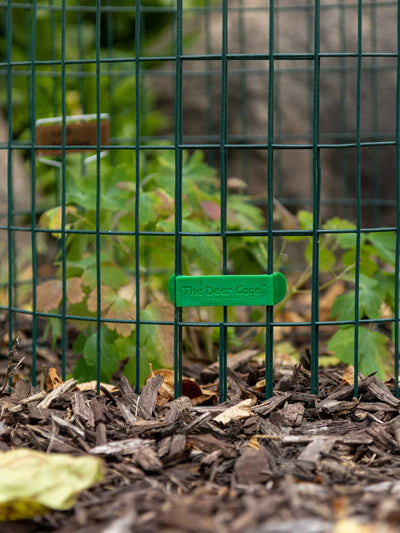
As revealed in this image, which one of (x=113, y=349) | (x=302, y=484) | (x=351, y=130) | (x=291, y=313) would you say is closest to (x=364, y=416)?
(x=302, y=484)

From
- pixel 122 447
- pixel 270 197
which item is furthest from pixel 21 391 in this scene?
pixel 270 197

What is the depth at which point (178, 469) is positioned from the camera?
1955mm

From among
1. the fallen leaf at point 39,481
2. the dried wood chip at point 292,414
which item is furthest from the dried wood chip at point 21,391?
the dried wood chip at point 292,414

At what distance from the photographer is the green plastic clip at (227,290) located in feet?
7.86

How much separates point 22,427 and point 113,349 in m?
0.52

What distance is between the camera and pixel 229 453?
2.03 m

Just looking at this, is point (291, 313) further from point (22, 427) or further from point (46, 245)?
point (22, 427)

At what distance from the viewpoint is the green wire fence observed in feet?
7.95

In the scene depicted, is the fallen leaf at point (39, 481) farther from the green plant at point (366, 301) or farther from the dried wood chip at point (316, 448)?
the green plant at point (366, 301)

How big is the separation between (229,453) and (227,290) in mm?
586

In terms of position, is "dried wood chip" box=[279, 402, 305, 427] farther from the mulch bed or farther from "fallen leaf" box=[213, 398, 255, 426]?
"fallen leaf" box=[213, 398, 255, 426]

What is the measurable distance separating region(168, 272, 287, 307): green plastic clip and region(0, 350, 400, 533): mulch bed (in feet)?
1.03

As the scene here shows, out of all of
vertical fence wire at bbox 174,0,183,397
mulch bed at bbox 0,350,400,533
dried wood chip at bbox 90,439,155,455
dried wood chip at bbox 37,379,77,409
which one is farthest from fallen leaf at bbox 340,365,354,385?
dried wood chip at bbox 37,379,77,409

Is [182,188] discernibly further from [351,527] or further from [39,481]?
[351,527]
